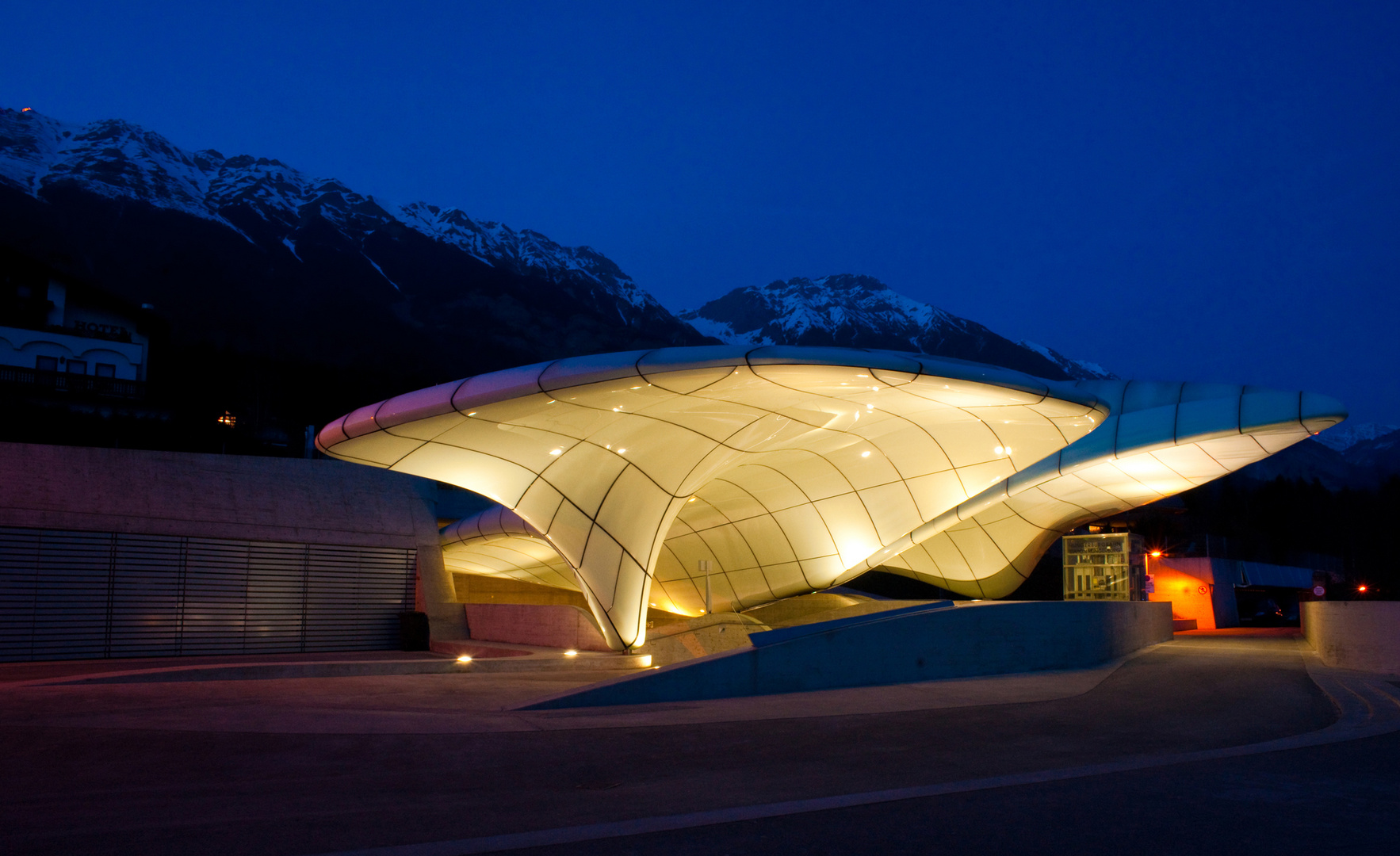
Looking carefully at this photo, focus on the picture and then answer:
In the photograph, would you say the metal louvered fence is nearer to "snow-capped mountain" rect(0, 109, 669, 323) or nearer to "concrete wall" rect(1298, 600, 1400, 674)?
"concrete wall" rect(1298, 600, 1400, 674)

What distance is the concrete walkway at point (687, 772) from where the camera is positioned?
5.19 metres

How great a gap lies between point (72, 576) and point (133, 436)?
24.3 m

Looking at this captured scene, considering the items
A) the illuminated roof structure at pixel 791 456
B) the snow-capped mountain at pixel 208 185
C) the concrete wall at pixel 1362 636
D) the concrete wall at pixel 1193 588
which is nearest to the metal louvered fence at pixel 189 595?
the illuminated roof structure at pixel 791 456

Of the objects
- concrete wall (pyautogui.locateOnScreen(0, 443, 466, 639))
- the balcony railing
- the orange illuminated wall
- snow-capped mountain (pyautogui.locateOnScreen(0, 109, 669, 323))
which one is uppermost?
snow-capped mountain (pyautogui.locateOnScreen(0, 109, 669, 323))

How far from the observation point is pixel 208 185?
155 meters

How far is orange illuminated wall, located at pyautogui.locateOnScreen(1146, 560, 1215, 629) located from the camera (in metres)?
40.7

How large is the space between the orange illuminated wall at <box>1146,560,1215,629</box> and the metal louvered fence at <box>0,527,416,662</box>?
32.8m

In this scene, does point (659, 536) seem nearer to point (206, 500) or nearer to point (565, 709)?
point (565, 709)

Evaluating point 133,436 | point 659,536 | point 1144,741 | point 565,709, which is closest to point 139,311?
point 133,436

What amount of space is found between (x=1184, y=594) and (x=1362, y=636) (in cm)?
2614

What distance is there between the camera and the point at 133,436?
136ft

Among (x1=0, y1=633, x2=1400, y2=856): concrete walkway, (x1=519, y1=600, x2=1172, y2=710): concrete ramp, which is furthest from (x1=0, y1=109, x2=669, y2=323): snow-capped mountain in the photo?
(x1=0, y1=633, x2=1400, y2=856): concrete walkway

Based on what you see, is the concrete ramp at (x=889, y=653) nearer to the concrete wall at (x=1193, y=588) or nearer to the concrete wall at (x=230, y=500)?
the concrete wall at (x=230, y=500)

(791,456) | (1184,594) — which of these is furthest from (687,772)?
(1184,594)
